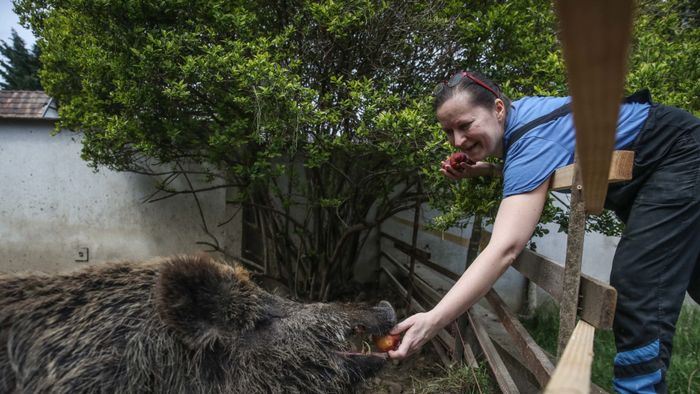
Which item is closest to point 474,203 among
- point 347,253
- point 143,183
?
point 347,253

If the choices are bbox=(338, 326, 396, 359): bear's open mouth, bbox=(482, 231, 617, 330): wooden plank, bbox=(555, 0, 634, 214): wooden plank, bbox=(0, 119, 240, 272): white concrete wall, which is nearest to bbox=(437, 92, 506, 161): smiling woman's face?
bbox=(482, 231, 617, 330): wooden plank

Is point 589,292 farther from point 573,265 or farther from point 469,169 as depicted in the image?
point 469,169

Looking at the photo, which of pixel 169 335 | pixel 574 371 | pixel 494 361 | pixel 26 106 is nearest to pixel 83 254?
pixel 26 106

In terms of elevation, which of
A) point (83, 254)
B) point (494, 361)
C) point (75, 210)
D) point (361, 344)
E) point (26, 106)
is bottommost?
point (83, 254)

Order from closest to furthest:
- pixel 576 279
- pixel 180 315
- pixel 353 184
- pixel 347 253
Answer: pixel 576 279 → pixel 180 315 → pixel 353 184 → pixel 347 253

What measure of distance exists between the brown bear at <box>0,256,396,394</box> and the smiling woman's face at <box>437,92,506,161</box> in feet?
2.69

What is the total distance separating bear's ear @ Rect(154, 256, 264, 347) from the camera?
168 cm

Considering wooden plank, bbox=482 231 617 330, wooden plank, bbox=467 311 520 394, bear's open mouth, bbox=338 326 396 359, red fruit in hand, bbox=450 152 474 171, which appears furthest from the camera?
wooden plank, bbox=467 311 520 394

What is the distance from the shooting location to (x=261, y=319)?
1902mm

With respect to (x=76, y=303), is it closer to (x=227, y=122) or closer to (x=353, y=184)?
(x=227, y=122)

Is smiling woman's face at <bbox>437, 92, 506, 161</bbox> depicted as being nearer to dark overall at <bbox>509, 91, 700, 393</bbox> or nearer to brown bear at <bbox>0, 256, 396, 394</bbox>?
dark overall at <bbox>509, 91, 700, 393</bbox>

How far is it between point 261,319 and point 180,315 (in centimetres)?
36

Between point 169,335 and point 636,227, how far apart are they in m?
1.82

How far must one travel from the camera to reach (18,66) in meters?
18.3
